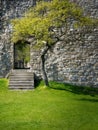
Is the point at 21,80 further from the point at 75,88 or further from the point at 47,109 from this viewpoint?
the point at 47,109

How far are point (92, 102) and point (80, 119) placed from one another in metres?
3.62

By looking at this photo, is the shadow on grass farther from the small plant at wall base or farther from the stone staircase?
the stone staircase

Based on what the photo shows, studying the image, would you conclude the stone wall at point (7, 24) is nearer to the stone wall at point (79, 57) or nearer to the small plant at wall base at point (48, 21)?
the small plant at wall base at point (48, 21)

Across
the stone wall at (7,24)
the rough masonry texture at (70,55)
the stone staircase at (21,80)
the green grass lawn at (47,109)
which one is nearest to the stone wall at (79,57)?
Result: the rough masonry texture at (70,55)

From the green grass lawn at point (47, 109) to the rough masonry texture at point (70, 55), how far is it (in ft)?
4.23

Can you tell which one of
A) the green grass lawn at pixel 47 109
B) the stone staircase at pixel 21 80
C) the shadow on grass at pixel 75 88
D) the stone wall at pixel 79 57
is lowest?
the green grass lawn at pixel 47 109

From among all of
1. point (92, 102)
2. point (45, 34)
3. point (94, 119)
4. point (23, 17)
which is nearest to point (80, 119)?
point (94, 119)

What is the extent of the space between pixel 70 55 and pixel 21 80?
10.4 ft

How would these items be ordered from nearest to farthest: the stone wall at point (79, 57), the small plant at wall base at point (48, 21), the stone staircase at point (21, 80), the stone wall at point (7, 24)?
the small plant at wall base at point (48, 21)
the stone staircase at point (21, 80)
the stone wall at point (79, 57)
the stone wall at point (7, 24)

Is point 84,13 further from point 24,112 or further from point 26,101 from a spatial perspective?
point 24,112

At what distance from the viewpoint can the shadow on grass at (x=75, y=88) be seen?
19719mm

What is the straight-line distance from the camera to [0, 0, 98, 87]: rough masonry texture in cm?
2103

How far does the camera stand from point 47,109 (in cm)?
1470

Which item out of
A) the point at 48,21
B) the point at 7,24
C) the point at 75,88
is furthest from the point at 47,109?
the point at 7,24
